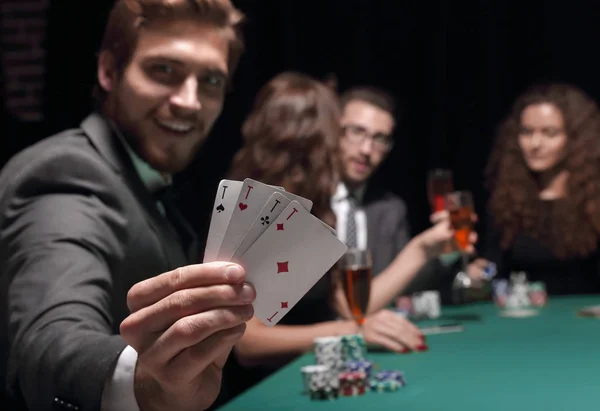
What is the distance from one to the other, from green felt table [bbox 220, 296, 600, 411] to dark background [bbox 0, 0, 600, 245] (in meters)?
2.89

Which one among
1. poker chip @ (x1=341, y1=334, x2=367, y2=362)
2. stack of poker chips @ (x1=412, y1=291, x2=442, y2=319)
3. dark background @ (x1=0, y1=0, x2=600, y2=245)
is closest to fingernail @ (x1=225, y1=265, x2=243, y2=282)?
poker chip @ (x1=341, y1=334, x2=367, y2=362)

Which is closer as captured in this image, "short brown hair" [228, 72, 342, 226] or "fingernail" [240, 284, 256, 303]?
"fingernail" [240, 284, 256, 303]

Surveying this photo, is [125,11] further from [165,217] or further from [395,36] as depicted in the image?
[395,36]

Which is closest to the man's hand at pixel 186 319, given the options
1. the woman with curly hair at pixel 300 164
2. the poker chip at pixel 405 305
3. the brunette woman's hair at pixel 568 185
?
the woman with curly hair at pixel 300 164

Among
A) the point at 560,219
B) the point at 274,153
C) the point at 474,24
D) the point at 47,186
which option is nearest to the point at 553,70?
the point at 474,24

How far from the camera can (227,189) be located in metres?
0.91

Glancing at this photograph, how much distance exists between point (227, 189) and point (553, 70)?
4630 millimetres

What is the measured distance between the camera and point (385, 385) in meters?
1.55

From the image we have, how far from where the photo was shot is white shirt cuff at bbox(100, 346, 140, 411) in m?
1.05

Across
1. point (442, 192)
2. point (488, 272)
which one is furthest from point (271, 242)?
point (488, 272)

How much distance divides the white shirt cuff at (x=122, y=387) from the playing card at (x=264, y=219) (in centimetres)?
27

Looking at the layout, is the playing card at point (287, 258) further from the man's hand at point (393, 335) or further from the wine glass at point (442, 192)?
the wine glass at point (442, 192)

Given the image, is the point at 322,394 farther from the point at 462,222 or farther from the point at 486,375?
the point at 462,222

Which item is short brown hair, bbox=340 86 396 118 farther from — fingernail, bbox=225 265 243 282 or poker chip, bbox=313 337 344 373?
fingernail, bbox=225 265 243 282
